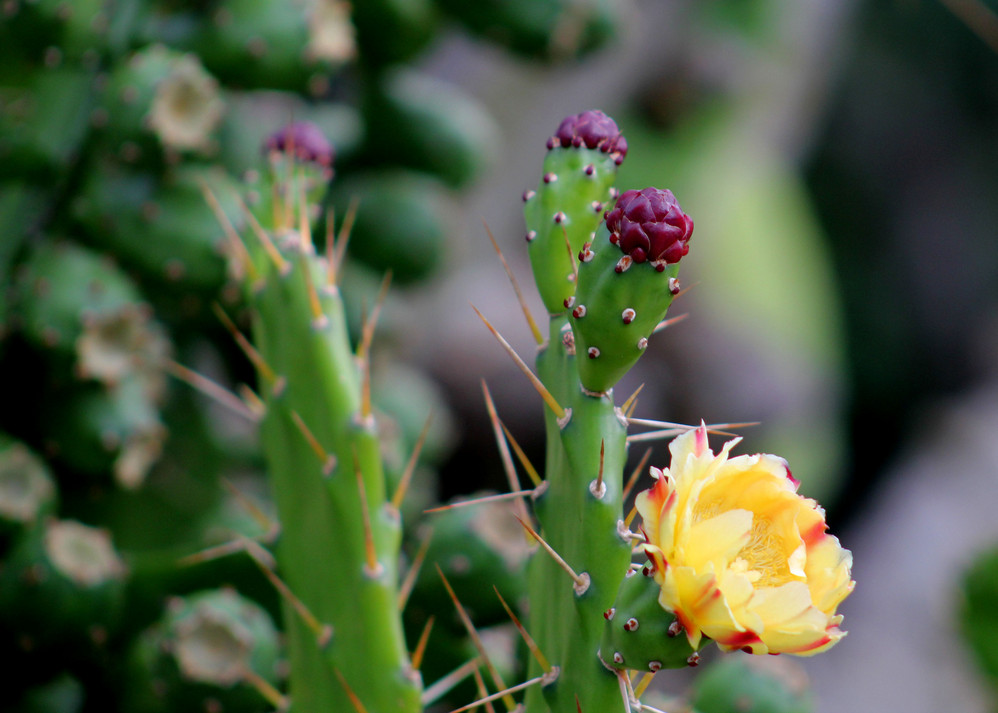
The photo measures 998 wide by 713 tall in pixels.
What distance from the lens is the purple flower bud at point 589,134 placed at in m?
0.60

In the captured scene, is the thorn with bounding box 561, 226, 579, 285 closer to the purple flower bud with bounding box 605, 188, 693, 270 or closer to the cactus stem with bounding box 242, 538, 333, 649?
the purple flower bud with bounding box 605, 188, 693, 270

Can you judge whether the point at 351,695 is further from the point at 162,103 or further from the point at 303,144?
the point at 162,103

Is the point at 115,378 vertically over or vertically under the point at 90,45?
under

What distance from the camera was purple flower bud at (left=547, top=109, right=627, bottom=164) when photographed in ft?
1.97

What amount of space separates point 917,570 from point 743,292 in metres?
1.39

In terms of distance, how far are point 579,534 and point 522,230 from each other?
3.47 metres

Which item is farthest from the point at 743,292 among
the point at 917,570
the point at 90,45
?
the point at 90,45

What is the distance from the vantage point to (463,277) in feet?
10.9

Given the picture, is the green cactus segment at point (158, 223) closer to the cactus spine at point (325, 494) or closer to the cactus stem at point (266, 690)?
the cactus spine at point (325, 494)

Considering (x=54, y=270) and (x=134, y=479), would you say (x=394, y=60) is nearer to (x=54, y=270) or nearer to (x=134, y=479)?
(x=54, y=270)

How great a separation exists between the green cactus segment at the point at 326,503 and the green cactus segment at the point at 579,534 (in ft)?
0.49

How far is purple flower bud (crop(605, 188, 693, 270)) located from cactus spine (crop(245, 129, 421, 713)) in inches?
12.9

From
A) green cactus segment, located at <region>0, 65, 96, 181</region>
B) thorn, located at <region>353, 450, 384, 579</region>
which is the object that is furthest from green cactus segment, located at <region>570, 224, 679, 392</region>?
green cactus segment, located at <region>0, 65, 96, 181</region>

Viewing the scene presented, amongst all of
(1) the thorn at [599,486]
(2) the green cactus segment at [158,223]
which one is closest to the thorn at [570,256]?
(1) the thorn at [599,486]
